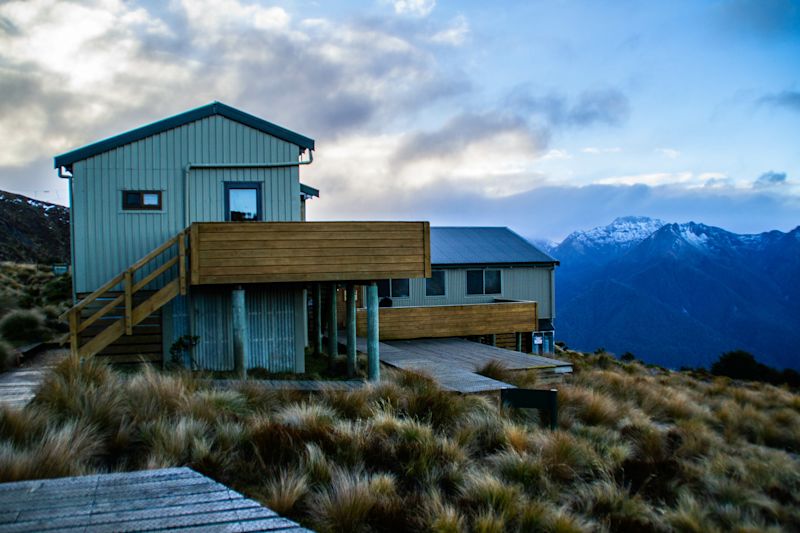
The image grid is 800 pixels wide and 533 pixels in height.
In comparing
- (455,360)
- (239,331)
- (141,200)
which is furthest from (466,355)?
(141,200)

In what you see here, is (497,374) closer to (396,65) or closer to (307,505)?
(307,505)

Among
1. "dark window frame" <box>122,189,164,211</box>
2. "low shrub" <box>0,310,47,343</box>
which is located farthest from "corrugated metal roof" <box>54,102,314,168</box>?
"low shrub" <box>0,310,47,343</box>

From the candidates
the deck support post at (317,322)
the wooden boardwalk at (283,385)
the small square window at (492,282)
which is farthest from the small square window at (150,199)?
the small square window at (492,282)

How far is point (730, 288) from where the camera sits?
197 m

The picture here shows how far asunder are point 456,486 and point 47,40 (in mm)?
16012

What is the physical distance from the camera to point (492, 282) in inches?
1000

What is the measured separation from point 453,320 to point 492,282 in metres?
4.69

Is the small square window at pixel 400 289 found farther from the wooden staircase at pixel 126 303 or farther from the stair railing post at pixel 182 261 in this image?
the stair railing post at pixel 182 261

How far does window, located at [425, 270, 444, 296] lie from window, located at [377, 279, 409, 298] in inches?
39.1

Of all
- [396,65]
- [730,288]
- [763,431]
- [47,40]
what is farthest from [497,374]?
[730,288]

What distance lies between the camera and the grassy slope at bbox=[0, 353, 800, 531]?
187 inches

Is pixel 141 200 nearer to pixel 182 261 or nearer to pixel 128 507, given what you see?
pixel 182 261

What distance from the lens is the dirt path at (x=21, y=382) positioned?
6.63m

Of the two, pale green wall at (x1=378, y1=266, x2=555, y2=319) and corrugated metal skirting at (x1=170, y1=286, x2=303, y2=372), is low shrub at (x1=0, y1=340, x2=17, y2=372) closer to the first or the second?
corrugated metal skirting at (x1=170, y1=286, x2=303, y2=372)
